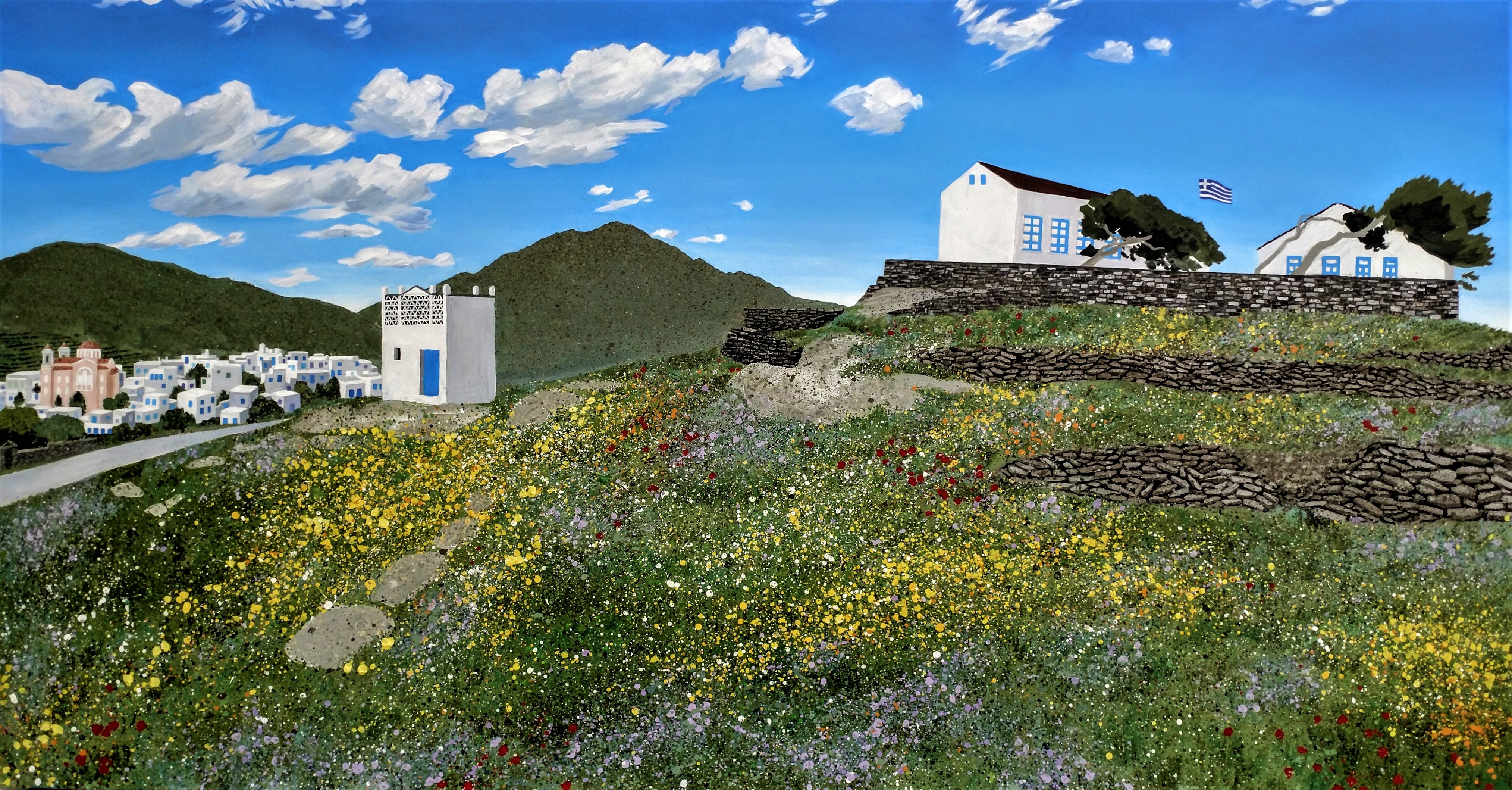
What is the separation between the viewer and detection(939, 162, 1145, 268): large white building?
28.2m

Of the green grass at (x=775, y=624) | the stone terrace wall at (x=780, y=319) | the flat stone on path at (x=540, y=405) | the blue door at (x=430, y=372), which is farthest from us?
the stone terrace wall at (x=780, y=319)

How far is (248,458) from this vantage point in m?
17.1

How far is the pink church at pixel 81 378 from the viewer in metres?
17.1

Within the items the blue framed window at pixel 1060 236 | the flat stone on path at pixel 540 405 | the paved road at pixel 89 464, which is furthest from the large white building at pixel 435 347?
the blue framed window at pixel 1060 236

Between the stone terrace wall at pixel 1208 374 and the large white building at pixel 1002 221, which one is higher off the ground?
the large white building at pixel 1002 221

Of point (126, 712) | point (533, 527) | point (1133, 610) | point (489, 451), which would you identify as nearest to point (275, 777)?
point (126, 712)

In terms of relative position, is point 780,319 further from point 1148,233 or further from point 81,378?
point 81,378

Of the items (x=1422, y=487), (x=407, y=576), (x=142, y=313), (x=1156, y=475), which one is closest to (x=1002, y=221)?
(x=1156, y=475)

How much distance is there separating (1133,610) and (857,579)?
478cm

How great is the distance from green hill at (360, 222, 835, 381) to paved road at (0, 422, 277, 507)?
10.6 metres

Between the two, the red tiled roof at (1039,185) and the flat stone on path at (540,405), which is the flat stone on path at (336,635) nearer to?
the flat stone on path at (540,405)

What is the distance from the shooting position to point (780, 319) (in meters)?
24.7

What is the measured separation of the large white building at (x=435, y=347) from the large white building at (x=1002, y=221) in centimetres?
1701

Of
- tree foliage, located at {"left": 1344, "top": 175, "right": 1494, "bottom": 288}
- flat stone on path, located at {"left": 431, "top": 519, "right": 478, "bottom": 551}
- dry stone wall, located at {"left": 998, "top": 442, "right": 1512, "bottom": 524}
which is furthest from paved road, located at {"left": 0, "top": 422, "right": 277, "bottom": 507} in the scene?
tree foliage, located at {"left": 1344, "top": 175, "right": 1494, "bottom": 288}
